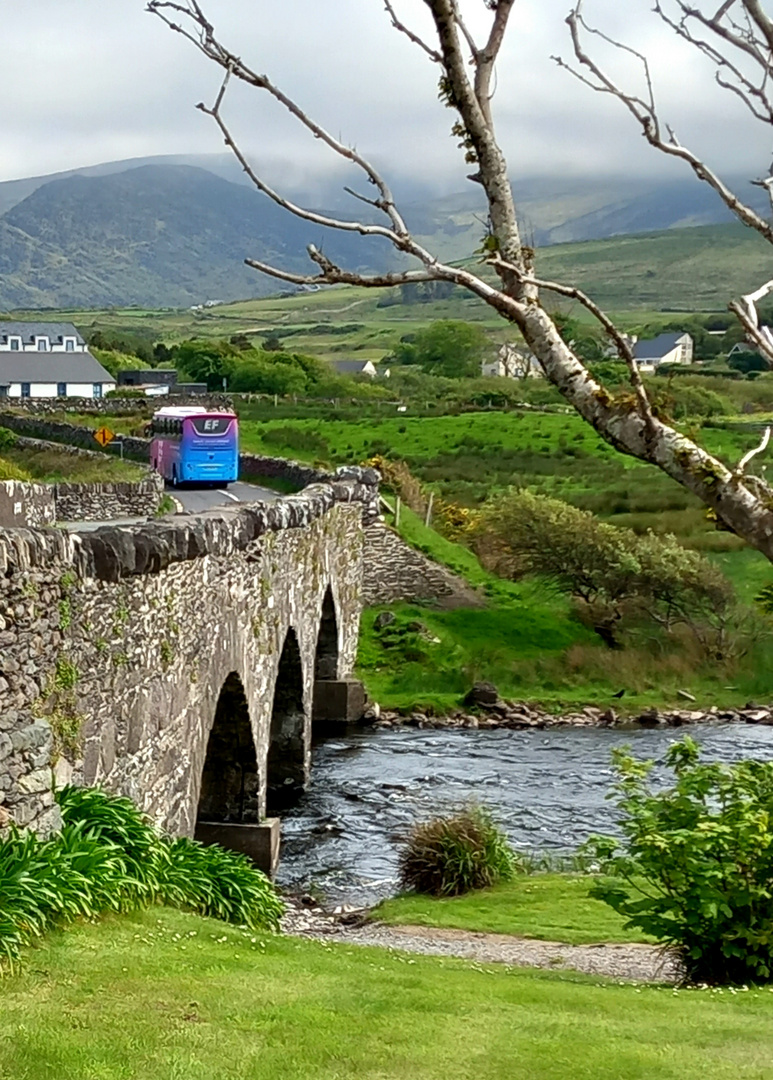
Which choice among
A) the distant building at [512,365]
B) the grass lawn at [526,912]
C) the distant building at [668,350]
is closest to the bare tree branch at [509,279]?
the grass lawn at [526,912]

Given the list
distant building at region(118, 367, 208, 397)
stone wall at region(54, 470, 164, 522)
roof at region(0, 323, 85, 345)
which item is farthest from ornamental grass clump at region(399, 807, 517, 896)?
roof at region(0, 323, 85, 345)

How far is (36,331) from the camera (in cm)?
11956

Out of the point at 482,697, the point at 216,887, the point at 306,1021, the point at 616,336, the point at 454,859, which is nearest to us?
the point at 616,336

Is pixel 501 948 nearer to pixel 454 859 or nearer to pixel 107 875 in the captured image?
pixel 454 859

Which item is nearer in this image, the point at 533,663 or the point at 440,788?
the point at 440,788

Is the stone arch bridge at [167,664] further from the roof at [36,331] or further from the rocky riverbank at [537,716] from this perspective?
the roof at [36,331]

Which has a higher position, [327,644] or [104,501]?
[104,501]

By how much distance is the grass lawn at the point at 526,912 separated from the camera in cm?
1636

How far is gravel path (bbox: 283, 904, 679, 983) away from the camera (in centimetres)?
1387

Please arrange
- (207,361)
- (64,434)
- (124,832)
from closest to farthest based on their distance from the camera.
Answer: (124,832)
(64,434)
(207,361)

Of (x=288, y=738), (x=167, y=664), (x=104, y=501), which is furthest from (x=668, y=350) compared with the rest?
(x=167, y=664)

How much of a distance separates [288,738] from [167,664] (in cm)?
1324

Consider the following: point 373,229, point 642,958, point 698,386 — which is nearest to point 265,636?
point 642,958

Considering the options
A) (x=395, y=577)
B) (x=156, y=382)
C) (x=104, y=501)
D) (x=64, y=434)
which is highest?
(x=156, y=382)
